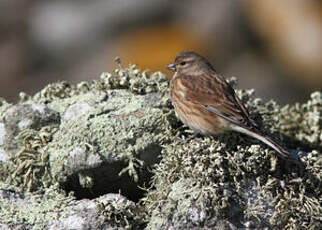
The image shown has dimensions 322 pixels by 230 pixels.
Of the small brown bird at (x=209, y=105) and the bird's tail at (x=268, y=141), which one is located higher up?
the small brown bird at (x=209, y=105)

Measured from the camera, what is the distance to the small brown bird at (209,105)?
5.57m

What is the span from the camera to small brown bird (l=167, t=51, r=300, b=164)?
18.3 ft

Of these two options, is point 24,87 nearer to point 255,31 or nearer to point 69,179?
point 255,31

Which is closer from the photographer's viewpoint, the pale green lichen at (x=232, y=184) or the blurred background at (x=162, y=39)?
the pale green lichen at (x=232, y=184)

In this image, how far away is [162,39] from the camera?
653 inches

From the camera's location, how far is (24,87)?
51.2 ft

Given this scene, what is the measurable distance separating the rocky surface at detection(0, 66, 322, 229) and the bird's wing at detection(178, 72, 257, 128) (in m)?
0.19

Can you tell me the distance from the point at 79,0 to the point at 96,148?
12799 mm

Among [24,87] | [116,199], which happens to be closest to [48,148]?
[116,199]

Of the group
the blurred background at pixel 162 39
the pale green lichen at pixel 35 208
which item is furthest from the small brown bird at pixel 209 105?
Answer: the blurred background at pixel 162 39

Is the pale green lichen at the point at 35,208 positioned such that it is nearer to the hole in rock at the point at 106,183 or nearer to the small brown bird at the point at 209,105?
the hole in rock at the point at 106,183

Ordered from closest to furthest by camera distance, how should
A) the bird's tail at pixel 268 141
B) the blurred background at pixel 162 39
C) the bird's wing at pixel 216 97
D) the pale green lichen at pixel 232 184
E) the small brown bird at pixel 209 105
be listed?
the pale green lichen at pixel 232 184, the bird's tail at pixel 268 141, the small brown bird at pixel 209 105, the bird's wing at pixel 216 97, the blurred background at pixel 162 39

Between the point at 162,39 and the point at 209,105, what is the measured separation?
10803mm

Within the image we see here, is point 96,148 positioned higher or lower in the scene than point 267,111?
lower
